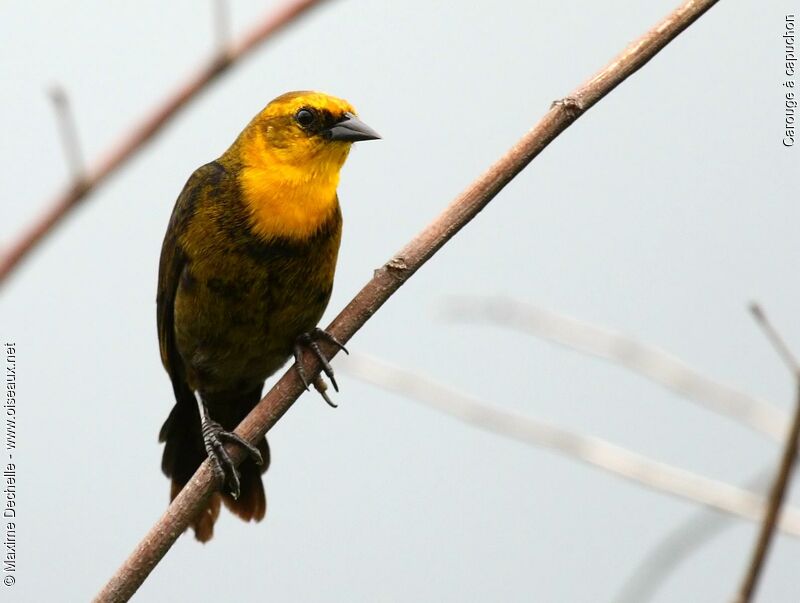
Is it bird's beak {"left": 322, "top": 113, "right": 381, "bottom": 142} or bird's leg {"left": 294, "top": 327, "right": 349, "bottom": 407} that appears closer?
bird's leg {"left": 294, "top": 327, "right": 349, "bottom": 407}

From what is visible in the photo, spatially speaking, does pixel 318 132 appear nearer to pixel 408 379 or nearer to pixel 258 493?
pixel 408 379

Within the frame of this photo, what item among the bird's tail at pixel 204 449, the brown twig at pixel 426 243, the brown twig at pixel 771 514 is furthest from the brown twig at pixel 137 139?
the bird's tail at pixel 204 449

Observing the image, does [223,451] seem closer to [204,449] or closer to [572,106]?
[204,449]

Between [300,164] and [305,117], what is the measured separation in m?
0.16

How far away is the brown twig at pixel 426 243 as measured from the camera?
96.4 inches

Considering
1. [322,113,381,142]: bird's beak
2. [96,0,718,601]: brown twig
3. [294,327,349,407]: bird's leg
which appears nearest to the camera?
[96,0,718,601]: brown twig

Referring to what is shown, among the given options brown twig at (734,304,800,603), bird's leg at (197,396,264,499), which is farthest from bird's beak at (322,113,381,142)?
brown twig at (734,304,800,603)

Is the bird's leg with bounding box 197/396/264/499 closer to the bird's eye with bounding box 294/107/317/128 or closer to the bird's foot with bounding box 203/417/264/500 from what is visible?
the bird's foot with bounding box 203/417/264/500

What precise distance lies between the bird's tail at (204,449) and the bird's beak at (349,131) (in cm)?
111

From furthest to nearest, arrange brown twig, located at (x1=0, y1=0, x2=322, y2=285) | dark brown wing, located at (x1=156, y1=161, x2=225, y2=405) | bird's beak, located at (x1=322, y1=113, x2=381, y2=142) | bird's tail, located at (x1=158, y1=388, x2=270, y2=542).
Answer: bird's tail, located at (x1=158, y1=388, x2=270, y2=542) → dark brown wing, located at (x1=156, y1=161, x2=225, y2=405) → bird's beak, located at (x1=322, y1=113, x2=381, y2=142) → brown twig, located at (x1=0, y1=0, x2=322, y2=285)

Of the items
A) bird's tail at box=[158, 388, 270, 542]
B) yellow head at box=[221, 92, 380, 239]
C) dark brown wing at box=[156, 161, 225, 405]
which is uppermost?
yellow head at box=[221, 92, 380, 239]

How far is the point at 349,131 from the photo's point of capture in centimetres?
355

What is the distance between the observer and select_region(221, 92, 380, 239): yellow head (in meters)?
3.56

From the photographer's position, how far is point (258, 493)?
4137 millimetres
